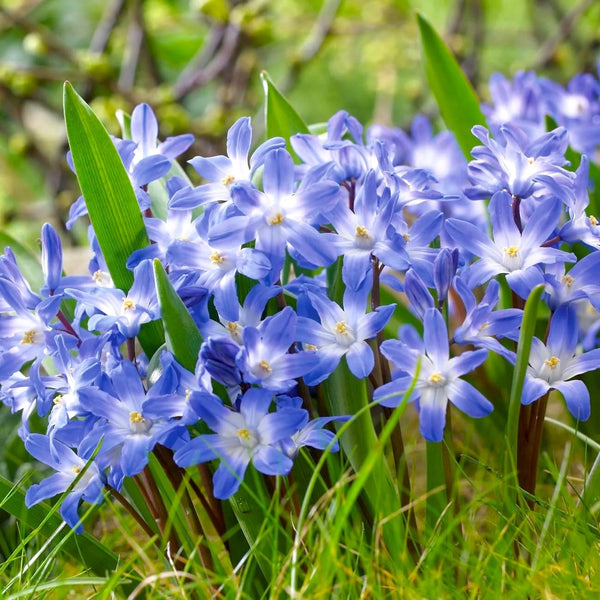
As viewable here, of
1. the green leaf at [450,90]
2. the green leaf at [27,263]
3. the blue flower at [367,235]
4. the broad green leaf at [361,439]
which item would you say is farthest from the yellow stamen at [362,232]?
the green leaf at [27,263]

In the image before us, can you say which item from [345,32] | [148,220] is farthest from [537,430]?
[345,32]

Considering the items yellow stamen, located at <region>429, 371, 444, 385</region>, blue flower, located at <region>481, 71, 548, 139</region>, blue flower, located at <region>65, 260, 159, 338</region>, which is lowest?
blue flower, located at <region>481, 71, 548, 139</region>

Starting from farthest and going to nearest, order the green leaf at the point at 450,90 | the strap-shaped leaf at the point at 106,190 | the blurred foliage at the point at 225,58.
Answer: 1. the blurred foliage at the point at 225,58
2. the green leaf at the point at 450,90
3. the strap-shaped leaf at the point at 106,190

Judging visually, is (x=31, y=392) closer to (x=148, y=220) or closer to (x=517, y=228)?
(x=148, y=220)

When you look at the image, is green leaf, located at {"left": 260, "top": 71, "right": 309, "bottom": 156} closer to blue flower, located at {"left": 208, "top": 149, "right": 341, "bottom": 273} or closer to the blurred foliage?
blue flower, located at {"left": 208, "top": 149, "right": 341, "bottom": 273}

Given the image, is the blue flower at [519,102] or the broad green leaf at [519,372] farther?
the blue flower at [519,102]

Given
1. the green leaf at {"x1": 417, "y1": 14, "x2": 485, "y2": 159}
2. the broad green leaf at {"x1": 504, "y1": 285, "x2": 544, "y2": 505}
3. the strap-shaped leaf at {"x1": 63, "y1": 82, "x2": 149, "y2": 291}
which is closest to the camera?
the broad green leaf at {"x1": 504, "y1": 285, "x2": 544, "y2": 505}

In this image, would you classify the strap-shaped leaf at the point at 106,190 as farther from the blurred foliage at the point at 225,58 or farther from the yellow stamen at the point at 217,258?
the blurred foliage at the point at 225,58

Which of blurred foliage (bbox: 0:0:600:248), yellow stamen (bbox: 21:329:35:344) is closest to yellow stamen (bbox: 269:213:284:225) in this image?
yellow stamen (bbox: 21:329:35:344)
